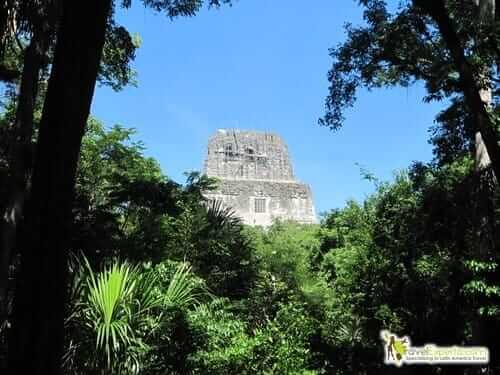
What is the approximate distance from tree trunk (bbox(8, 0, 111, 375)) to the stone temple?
3916cm

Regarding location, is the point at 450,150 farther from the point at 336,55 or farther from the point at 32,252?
the point at 32,252

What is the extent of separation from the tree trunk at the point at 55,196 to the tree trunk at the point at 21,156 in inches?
152

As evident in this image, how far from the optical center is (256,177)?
157 feet

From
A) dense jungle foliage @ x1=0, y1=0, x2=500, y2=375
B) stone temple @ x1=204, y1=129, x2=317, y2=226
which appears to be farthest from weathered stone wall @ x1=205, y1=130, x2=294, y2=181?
dense jungle foliage @ x1=0, y1=0, x2=500, y2=375

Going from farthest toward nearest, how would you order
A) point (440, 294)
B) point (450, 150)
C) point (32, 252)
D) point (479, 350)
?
point (450, 150), point (440, 294), point (479, 350), point (32, 252)

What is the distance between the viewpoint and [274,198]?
44719 millimetres

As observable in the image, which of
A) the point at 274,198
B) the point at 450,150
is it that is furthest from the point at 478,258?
the point at 274,198

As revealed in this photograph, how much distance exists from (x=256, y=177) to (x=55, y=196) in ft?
150

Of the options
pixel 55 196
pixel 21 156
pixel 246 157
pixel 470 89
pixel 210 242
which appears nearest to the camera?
pixel 55 196

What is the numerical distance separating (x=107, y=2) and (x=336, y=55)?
16.2 feet

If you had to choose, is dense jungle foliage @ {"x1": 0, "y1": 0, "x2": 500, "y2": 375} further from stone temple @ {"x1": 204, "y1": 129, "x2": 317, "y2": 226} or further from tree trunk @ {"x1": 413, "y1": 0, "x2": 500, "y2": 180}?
stone temple @ {"x1": 204, "y1": 129, "x2": 317, "y2": 226}

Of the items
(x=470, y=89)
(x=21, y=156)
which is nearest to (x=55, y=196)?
(x=470, y=89)

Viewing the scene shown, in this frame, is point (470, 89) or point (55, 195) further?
point (470, 89)

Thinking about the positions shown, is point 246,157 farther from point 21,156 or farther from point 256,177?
point 21,156
